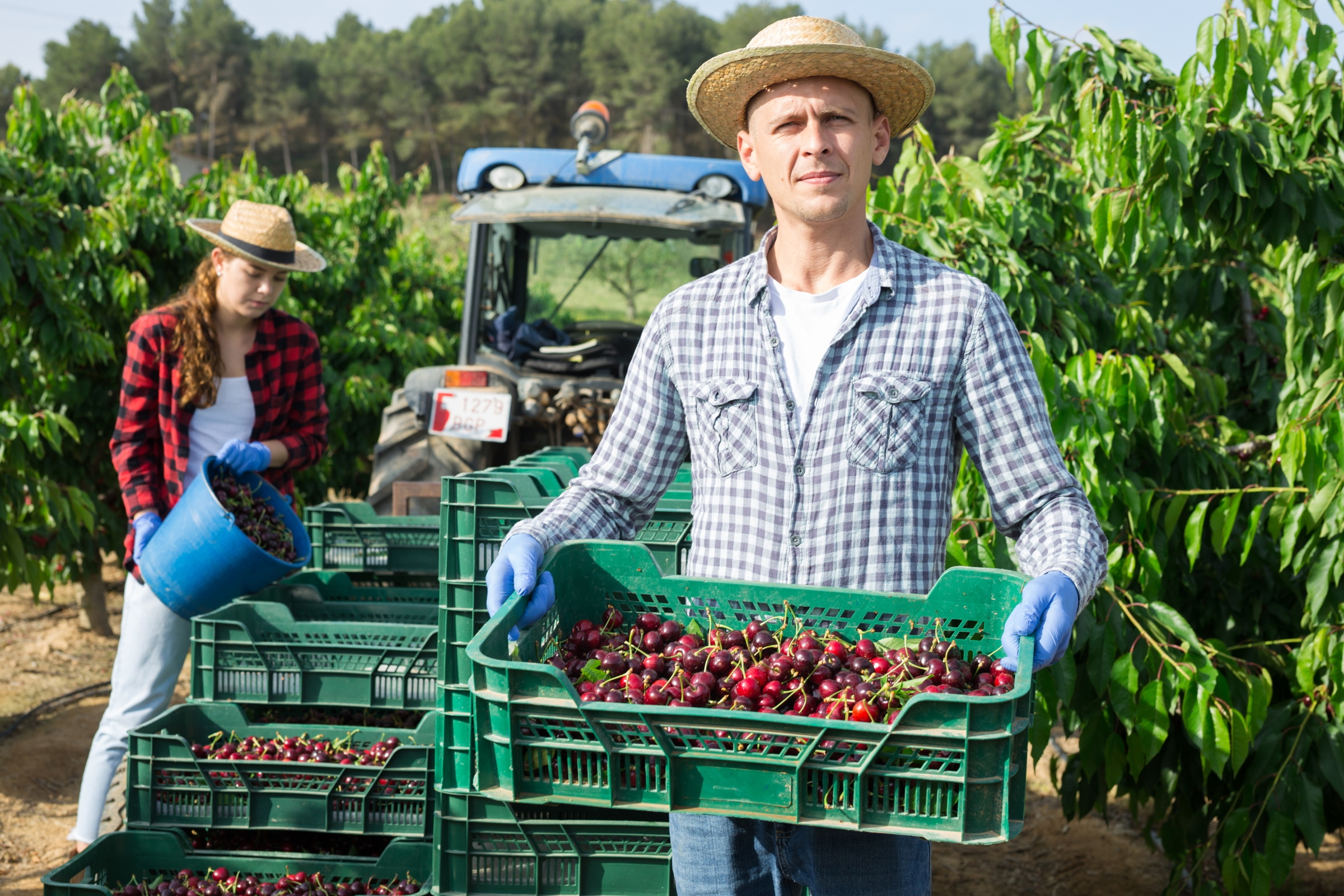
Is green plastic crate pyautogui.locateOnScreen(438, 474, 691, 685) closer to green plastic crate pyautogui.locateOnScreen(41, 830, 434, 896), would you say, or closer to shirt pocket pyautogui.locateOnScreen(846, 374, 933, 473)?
green plastic crate pyautogui.locateOnScreen(41, 830, 434, 896)

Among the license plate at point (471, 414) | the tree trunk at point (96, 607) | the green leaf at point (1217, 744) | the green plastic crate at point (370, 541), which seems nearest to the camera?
the green leaf at point (1217, 744)

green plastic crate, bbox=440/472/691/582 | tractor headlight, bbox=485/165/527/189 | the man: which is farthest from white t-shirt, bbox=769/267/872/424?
tractor headlight, bbox=485/165/527/189

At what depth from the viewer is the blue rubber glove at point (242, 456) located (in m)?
3.46

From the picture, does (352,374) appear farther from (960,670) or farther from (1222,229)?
(960,670)

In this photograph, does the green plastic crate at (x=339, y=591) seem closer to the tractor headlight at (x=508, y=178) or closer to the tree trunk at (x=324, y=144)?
the tractor headlight at (x=508, y=178)

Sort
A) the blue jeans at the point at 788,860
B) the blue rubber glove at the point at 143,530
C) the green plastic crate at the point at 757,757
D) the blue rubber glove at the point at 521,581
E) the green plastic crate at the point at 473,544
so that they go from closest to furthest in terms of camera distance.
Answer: the green plastic crate at the point at 757,757 < the blue rubber glove at the point at 521,581 < the blue jeans at the point at 788,860 < the green plastic crate at the point at 473,544 < the blue rubber glove at the point at 143,530

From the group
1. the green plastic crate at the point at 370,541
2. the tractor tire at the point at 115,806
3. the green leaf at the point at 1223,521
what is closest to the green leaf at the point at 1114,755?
the green leaf at the point at 1223,521

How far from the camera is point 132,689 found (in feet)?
11.2

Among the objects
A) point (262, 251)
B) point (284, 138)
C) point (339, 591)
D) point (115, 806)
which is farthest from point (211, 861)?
point (284, 138)

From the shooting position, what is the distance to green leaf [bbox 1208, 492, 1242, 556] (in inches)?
122

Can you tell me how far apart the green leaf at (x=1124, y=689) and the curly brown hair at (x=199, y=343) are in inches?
104

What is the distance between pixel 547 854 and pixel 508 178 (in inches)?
155

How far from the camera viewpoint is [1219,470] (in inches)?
140

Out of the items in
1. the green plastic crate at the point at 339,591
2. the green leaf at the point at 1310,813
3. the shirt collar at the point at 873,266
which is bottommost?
the green leaf at the point at 1310,813
